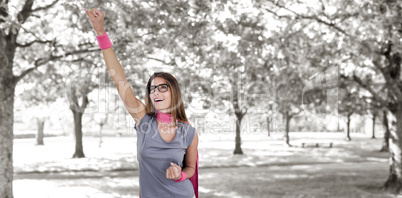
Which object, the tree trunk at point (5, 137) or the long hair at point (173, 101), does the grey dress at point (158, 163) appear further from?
the tree trunk at point (5, 137)

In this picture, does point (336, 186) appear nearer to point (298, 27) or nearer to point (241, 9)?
point (298, 27)

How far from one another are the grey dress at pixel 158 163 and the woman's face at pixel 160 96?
19 centimetres

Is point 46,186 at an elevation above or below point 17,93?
below

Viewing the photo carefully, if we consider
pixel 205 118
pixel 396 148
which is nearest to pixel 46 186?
pixel 396 148

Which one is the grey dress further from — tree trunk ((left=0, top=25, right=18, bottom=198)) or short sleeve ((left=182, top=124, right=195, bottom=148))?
tree trunk ((left=0, top=25, right=18, bottom=198))

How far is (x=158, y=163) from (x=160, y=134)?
0.72 feet

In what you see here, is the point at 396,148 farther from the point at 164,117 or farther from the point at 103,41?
the point at 103,41

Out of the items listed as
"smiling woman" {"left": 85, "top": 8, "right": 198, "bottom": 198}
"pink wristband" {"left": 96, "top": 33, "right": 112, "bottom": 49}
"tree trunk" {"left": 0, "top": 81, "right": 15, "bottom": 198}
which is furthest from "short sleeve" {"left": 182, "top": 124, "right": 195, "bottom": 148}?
"tree trunk" {"left": 0, "top": 81, "right": 15, "bottom": 198}

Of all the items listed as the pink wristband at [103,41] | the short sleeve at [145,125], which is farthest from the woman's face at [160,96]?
the pink wristband at [103,41]

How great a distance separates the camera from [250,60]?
33.3 ft

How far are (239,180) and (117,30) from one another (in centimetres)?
832

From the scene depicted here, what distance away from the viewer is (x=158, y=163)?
286 cm

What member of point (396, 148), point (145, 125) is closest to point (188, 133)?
point (145, 125)

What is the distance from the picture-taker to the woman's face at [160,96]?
9.93 ft
